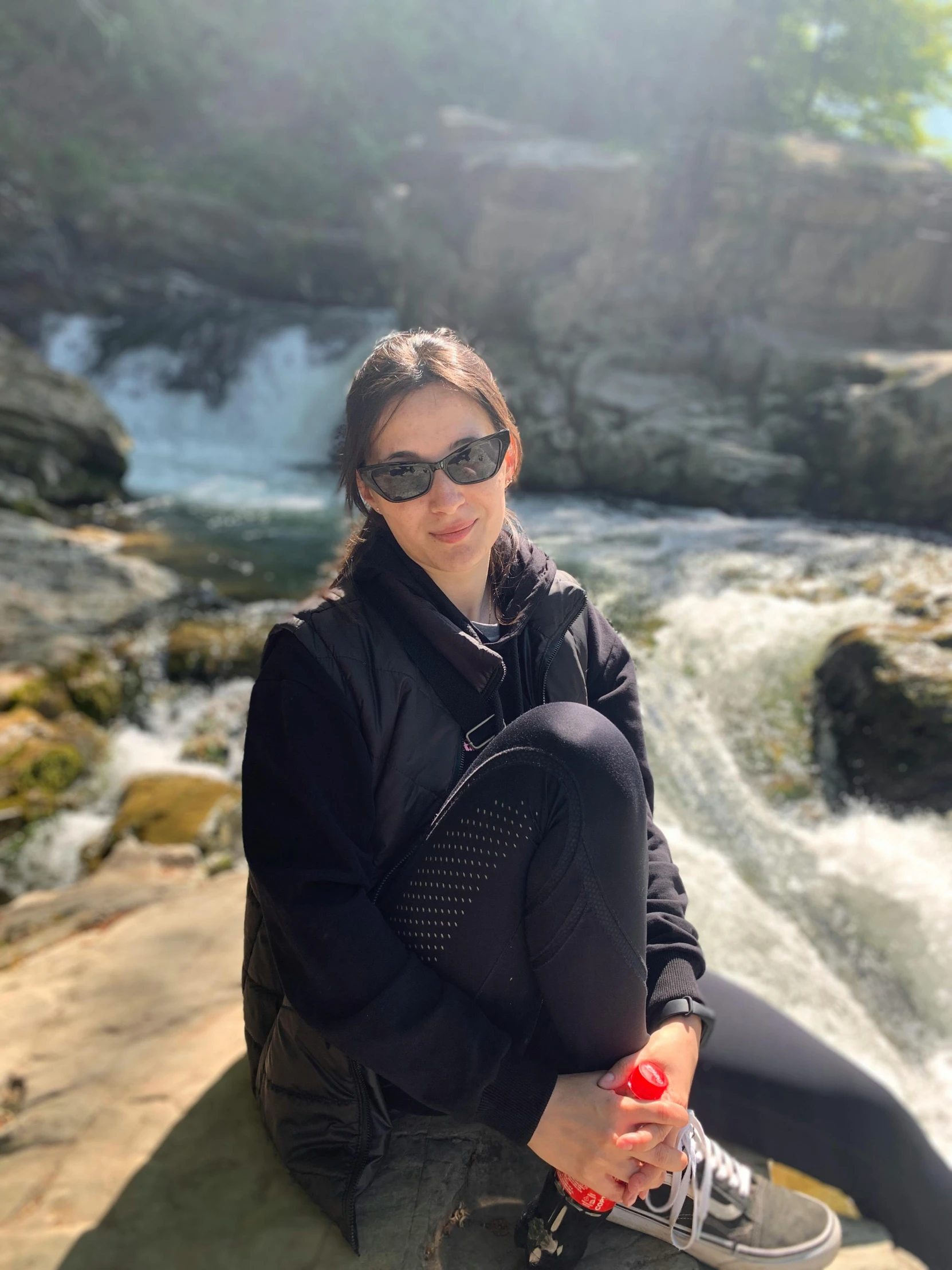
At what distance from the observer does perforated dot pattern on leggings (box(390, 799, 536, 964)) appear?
119 centimetres

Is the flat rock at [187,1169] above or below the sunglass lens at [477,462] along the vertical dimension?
below

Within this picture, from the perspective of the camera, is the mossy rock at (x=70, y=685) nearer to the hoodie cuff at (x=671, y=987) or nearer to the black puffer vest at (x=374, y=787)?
the black puffer vest at (x=374, y=787)

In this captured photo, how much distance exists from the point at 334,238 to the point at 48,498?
11616 mm

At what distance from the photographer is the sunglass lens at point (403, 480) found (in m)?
1.45

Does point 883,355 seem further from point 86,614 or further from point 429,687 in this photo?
point 429,687

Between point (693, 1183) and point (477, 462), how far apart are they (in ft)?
4.39

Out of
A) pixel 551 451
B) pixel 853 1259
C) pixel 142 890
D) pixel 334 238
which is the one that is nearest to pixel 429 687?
pixel 853 1259

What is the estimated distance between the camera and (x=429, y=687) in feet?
4.47

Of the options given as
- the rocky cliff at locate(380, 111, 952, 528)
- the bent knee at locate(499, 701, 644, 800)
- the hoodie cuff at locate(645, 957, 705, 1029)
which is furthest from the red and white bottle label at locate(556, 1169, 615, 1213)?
the rocky cliff at locate(380, 111, 952, 528)

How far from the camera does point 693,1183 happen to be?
137cm

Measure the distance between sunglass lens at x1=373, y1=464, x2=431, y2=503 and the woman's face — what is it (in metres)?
0.01

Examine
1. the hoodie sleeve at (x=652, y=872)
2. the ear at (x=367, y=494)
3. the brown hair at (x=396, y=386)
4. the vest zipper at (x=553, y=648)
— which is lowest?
the hoodie sleeve at (x=652, y=872)

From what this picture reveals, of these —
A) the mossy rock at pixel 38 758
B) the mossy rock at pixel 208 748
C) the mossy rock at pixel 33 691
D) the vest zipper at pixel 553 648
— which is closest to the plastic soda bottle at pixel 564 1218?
the vest zipper at pixel 553 648

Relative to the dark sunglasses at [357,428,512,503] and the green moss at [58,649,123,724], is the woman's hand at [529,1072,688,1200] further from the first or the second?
the green moss at [58,649,123,724]
